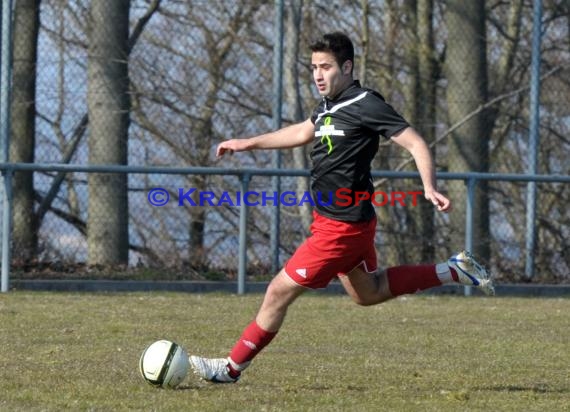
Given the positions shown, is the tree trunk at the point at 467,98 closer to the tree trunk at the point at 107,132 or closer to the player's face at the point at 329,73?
the tree trunk at the point at 107,132

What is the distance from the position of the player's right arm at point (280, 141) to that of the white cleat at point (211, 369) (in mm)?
1180

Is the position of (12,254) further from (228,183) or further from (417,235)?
(417,235)

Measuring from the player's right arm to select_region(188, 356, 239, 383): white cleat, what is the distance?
3.87ft

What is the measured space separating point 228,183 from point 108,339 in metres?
5.14

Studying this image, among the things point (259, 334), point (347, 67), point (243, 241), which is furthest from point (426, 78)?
point (259, 334)

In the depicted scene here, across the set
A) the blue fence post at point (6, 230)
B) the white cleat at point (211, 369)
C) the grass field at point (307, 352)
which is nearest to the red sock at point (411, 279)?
the grass field at point (307, 352)

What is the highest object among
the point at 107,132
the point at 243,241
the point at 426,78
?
the point at 426,78

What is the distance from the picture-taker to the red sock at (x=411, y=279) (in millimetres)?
7586

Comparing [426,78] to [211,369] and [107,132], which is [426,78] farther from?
[211,369]

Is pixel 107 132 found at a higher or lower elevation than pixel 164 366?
higher

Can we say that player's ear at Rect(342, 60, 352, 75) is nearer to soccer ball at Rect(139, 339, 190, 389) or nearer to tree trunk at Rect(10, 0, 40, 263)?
soccer ball at Rect(139, 339, 190, 389)

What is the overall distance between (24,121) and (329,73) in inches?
306

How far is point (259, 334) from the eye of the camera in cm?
722

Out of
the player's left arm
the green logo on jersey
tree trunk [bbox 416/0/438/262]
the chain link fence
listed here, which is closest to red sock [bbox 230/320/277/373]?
the green logo on jersey
